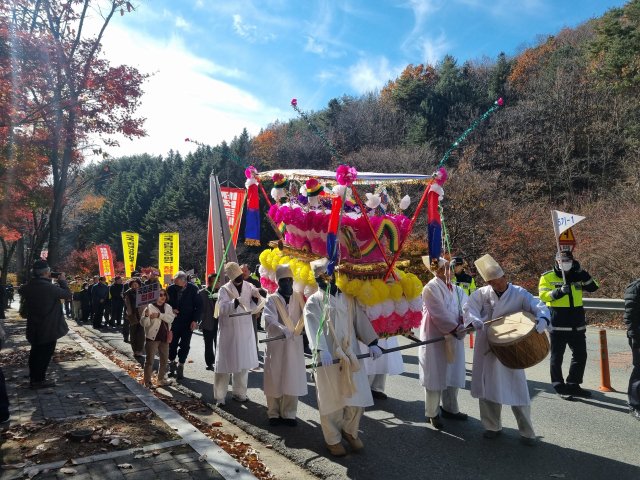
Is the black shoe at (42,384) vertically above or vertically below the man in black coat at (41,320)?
below

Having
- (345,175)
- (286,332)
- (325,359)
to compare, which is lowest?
(325,359)

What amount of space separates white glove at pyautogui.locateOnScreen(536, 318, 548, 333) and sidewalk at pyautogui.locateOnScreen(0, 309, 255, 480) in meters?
3.20

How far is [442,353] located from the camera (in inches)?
242

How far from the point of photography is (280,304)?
20.6ft

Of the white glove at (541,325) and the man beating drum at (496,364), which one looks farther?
the man beating drum at (496,364)

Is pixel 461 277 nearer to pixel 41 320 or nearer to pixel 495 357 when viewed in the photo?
pixel 495 357

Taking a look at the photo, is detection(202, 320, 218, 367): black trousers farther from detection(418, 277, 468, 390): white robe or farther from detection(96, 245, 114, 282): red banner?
detection(96, 245, 114, 282): red banner

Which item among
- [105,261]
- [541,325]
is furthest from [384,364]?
[105,261]

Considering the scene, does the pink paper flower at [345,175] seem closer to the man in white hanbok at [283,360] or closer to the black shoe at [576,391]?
the man in white hanbok at [283,360]

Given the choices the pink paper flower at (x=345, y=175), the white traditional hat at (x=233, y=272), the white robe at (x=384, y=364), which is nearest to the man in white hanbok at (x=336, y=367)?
the pink paper flower at (x=345, y=175)

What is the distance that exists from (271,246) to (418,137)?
102 ft

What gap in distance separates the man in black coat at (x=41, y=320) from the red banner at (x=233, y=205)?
389 cm

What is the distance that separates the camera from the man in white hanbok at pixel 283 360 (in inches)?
244

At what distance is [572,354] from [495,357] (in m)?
2.31
